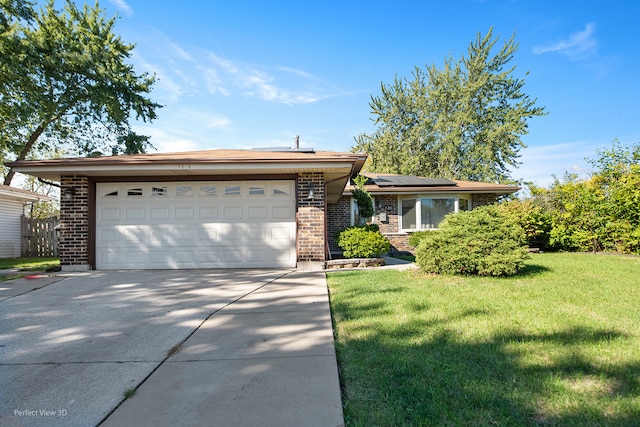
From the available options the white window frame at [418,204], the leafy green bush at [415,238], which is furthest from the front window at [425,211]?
the leafy green bush at [415,238]

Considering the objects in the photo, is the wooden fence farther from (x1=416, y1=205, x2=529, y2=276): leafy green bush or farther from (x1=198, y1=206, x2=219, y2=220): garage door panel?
(x1=416, y1=205, x2=529, y2=276): leafy green bush

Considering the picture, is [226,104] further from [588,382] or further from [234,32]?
[588,382]

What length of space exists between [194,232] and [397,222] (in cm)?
907

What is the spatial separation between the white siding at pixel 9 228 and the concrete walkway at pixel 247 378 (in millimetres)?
15169

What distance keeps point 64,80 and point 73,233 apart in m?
13.1

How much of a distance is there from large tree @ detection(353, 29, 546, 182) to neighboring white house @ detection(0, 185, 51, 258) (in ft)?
78.5

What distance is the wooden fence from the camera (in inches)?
583

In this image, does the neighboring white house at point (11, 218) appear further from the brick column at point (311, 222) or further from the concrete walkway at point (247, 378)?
the concrete walkway at point (247, 378)

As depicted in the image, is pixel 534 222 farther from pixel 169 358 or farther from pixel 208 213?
pixel 169 358

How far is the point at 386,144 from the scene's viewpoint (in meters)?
30.0

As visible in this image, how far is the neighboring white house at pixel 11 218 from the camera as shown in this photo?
14070mm

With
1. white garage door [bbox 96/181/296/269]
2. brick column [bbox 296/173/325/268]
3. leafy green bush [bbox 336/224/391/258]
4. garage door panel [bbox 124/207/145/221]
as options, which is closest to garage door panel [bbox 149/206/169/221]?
white garage door [bbox 96/181/296/269]

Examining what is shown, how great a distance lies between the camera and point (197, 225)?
8375 millimetres

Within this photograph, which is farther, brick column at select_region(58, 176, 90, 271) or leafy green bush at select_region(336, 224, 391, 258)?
leafy green bush at select_region(336, 224, 391, 258)
